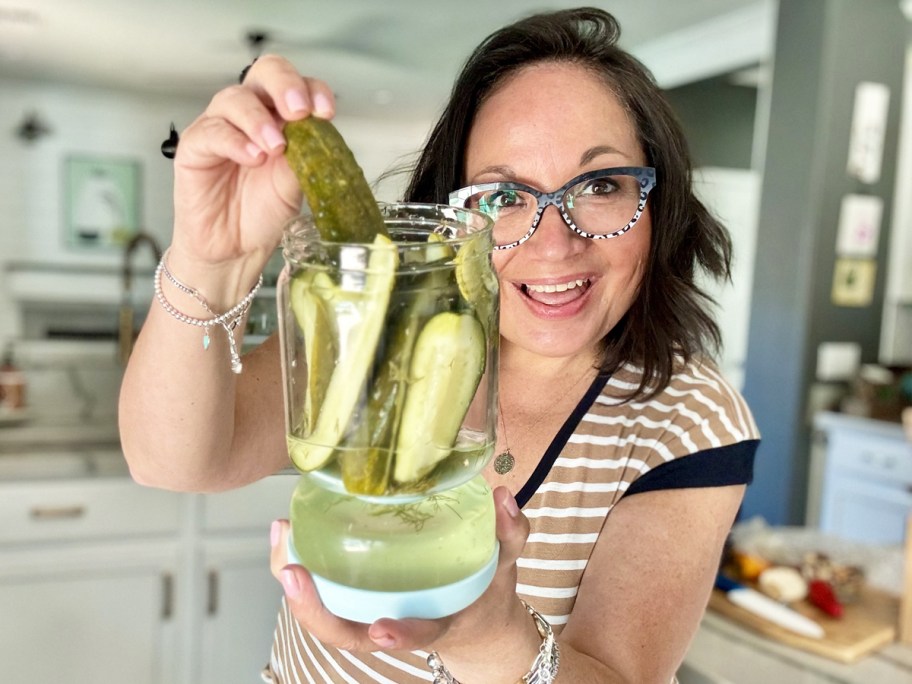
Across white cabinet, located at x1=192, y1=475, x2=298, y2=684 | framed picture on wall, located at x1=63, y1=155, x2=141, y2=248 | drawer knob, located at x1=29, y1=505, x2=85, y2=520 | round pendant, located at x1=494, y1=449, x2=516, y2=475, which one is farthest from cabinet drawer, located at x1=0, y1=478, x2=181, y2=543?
framed picture on wall, located at x1=63, y1=155, x2=141, y2=248

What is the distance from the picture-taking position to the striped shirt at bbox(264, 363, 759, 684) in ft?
2.42

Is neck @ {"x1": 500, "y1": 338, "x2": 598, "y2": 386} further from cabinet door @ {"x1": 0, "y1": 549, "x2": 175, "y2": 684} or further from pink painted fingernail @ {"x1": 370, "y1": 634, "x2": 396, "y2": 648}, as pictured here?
cabinet door @ {"x1": 0, "y1": 549, "x2": 175, "y2": 684}

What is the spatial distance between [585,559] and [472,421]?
349 millimetres

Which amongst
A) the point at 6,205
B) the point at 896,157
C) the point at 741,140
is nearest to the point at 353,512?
the point at 896,157

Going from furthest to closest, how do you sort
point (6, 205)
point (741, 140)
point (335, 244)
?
point (6, 205) → point (741, 140) → point (335, 244)

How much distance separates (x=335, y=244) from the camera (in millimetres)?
389

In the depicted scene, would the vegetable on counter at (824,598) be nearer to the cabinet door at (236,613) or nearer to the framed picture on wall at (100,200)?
the cabinet door at (236,613)

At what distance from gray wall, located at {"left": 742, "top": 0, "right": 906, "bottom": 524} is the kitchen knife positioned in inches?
72.7

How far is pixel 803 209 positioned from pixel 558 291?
2.55 meters

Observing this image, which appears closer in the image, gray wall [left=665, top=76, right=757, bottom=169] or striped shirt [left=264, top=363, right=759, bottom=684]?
striped shirt [left=264, top=363, right=759, bottom=684]

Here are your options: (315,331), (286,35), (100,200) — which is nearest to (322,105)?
(315,331)

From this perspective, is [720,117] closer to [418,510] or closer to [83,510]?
[83,510]

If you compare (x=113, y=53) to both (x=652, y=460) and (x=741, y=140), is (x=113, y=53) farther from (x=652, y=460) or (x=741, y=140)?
(x=652, y=460)

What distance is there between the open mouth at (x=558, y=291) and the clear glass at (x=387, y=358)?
0.30 metres
